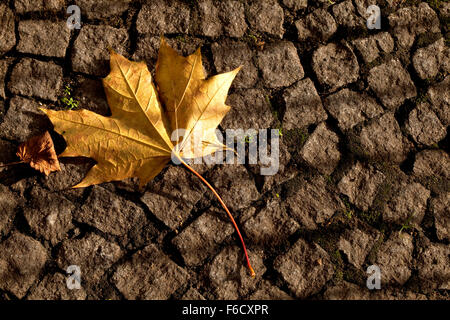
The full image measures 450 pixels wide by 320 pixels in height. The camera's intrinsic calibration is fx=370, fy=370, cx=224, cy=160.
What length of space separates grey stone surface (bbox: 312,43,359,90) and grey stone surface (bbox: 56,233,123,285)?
2.01 meters

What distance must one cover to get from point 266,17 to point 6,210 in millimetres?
2364

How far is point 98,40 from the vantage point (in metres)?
2.73

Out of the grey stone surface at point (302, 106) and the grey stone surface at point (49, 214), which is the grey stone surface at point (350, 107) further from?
the grey stone surface at point (49, 214)

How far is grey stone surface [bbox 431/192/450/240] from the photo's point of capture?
287 cm

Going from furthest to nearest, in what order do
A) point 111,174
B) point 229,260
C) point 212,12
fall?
point 212,12, point 229,260, point 111,174

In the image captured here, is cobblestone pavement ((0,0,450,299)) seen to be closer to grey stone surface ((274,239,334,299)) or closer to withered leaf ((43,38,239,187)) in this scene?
grey stone surface ((274,239,334,299))

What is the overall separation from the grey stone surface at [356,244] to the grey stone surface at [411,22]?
5.12 ft

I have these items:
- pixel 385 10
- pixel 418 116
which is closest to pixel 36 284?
pixel 418 116

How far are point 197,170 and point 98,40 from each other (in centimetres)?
120

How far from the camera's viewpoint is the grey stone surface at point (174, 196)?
2664 mm

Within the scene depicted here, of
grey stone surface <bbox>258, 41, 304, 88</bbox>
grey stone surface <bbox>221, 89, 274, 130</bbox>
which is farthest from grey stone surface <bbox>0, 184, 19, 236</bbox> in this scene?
grey stone surface <bbox>258, 41, 304, 88</bbox>

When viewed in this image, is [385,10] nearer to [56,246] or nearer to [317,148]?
[317,148]

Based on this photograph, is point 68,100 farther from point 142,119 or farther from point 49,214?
point 49,214

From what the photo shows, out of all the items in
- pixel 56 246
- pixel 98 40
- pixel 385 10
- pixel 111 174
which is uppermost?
pixel 385 10
